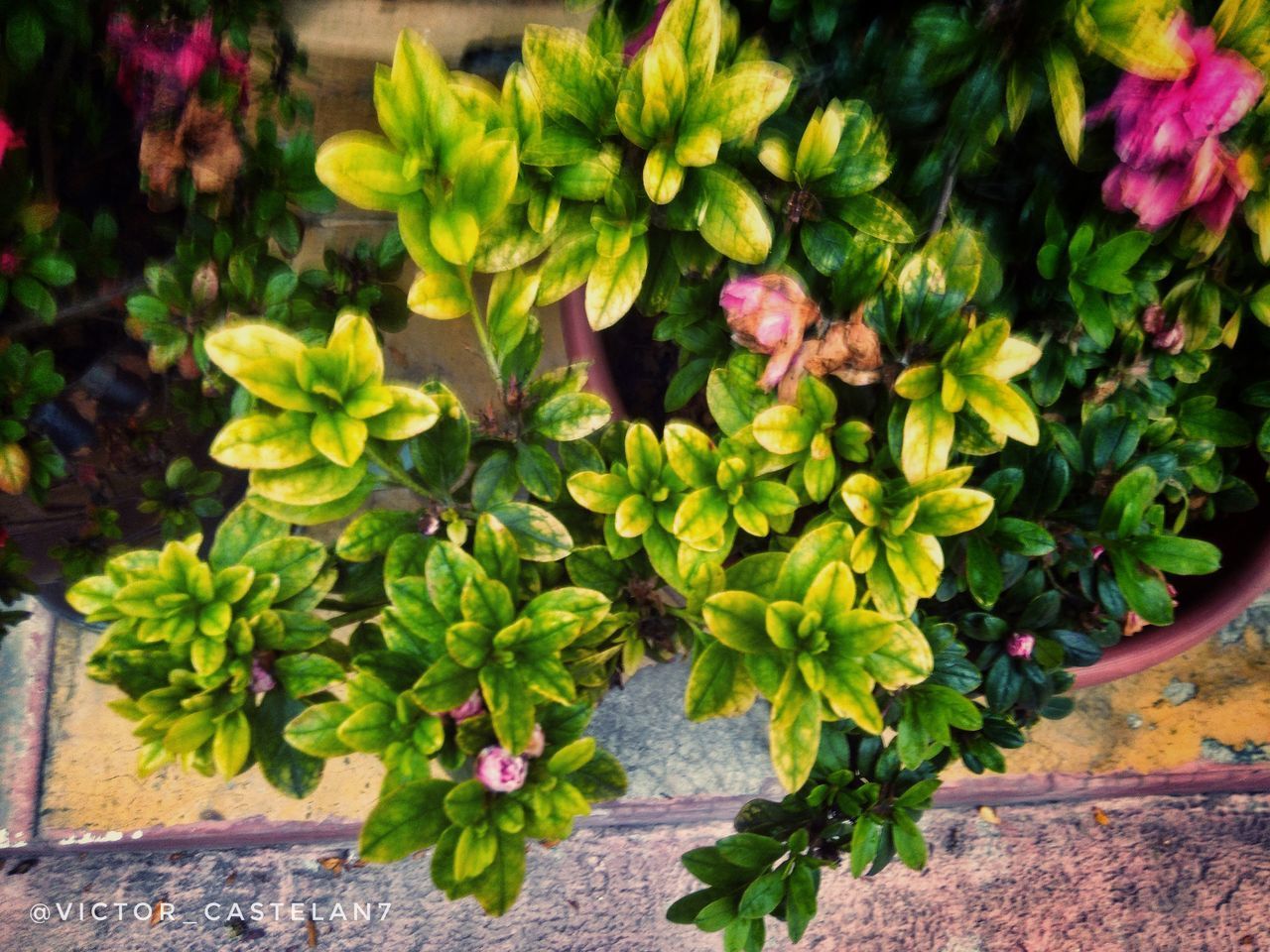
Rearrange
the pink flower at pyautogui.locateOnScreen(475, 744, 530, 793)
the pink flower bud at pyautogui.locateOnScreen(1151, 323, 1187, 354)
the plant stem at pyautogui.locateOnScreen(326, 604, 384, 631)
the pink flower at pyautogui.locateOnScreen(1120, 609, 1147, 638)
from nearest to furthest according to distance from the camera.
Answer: the pink flower at pyautogui.locateOnScreen(475, 744, 530, 793), the plant stem at pyautogui.locateOnScreen(326, 604, 384, 631), the pink flower bud at pyautogui.locateOnScreen(1151, 323, 1187, 354), the pink flower at pyautogui.locateOnScreen(1120, 609, 1147, 638)

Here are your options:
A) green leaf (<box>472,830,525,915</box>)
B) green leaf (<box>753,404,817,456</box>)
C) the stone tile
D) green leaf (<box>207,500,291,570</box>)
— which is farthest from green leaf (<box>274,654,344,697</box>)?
the stone tile

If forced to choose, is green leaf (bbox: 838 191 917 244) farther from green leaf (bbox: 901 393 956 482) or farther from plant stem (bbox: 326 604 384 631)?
plant stem (bbox: 326 604 384 631)

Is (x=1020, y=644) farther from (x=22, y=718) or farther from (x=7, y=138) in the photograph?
(x=22, y=718)

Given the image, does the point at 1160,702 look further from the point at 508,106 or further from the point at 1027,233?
the point at 508,106

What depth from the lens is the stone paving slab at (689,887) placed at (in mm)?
1675

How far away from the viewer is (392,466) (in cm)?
81

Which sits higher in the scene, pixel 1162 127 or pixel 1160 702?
pixel 1162 127

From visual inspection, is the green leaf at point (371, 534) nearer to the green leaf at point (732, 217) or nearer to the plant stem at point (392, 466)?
the plant stem at point (392, 466)

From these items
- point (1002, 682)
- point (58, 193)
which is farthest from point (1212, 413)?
point (58, 193)

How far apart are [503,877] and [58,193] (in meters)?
1.25

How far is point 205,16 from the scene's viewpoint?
3.64 ft

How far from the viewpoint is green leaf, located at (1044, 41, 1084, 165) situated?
78 centimetres

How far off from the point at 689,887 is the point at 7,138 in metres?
1.58

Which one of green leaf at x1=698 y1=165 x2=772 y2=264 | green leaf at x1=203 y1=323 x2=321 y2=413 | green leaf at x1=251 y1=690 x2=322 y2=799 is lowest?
green leaf at x1=251 y1=690 x2=322 y2=799
